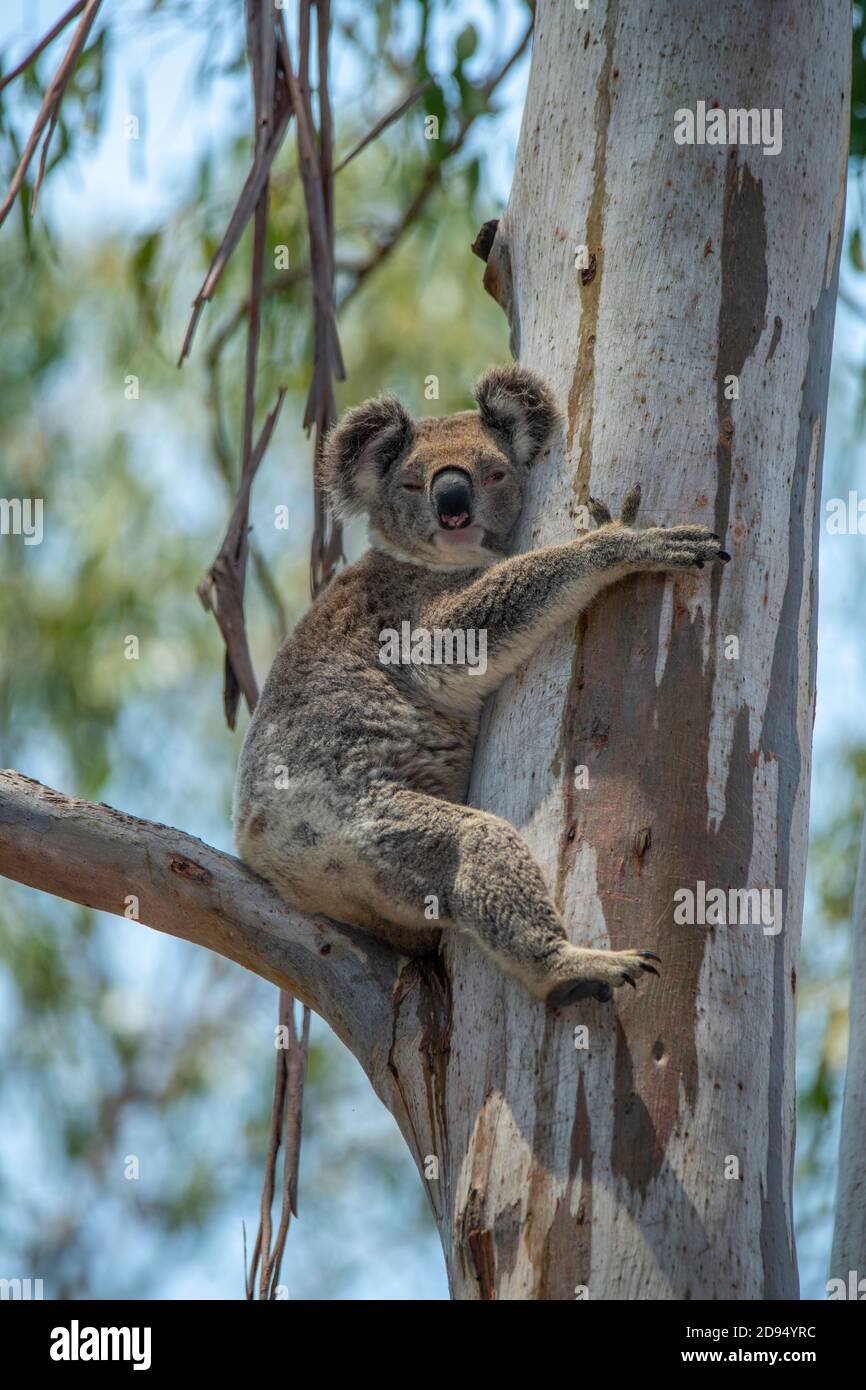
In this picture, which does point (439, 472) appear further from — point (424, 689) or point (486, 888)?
point (486, 888)

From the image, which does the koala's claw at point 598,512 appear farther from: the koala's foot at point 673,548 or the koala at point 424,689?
the koala's foot at point 673,548

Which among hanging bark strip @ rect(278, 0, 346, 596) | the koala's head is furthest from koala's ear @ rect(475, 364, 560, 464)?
hanging bark strip @ rect(278, 0, 346, 596)

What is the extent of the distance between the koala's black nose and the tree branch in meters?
1.13

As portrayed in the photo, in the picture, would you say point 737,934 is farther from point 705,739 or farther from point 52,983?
point 52,983

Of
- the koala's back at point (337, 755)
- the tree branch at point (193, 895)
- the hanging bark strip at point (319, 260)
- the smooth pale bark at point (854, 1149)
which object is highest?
the hanging bark strip at point (319, 260)

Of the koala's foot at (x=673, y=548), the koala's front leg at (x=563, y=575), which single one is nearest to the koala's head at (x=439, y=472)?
the koala's front leg at (x=563, y=575)

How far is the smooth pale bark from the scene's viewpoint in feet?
9.84

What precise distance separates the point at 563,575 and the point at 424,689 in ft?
2.07

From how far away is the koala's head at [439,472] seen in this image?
11.6 ft

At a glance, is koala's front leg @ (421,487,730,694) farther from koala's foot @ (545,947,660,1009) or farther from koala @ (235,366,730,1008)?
koala's foot @ (545,947,660,1009)

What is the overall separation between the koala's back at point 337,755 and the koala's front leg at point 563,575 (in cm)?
21

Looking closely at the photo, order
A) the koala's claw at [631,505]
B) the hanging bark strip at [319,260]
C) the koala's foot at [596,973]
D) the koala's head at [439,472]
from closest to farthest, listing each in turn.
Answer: the koala's foot at [596,973], the koala's claw at [631,505], the koala's head at [439,472], the hanging bark strip at [319,260]

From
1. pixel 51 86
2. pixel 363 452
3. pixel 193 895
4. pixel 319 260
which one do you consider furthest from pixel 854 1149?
pixel 51 86
